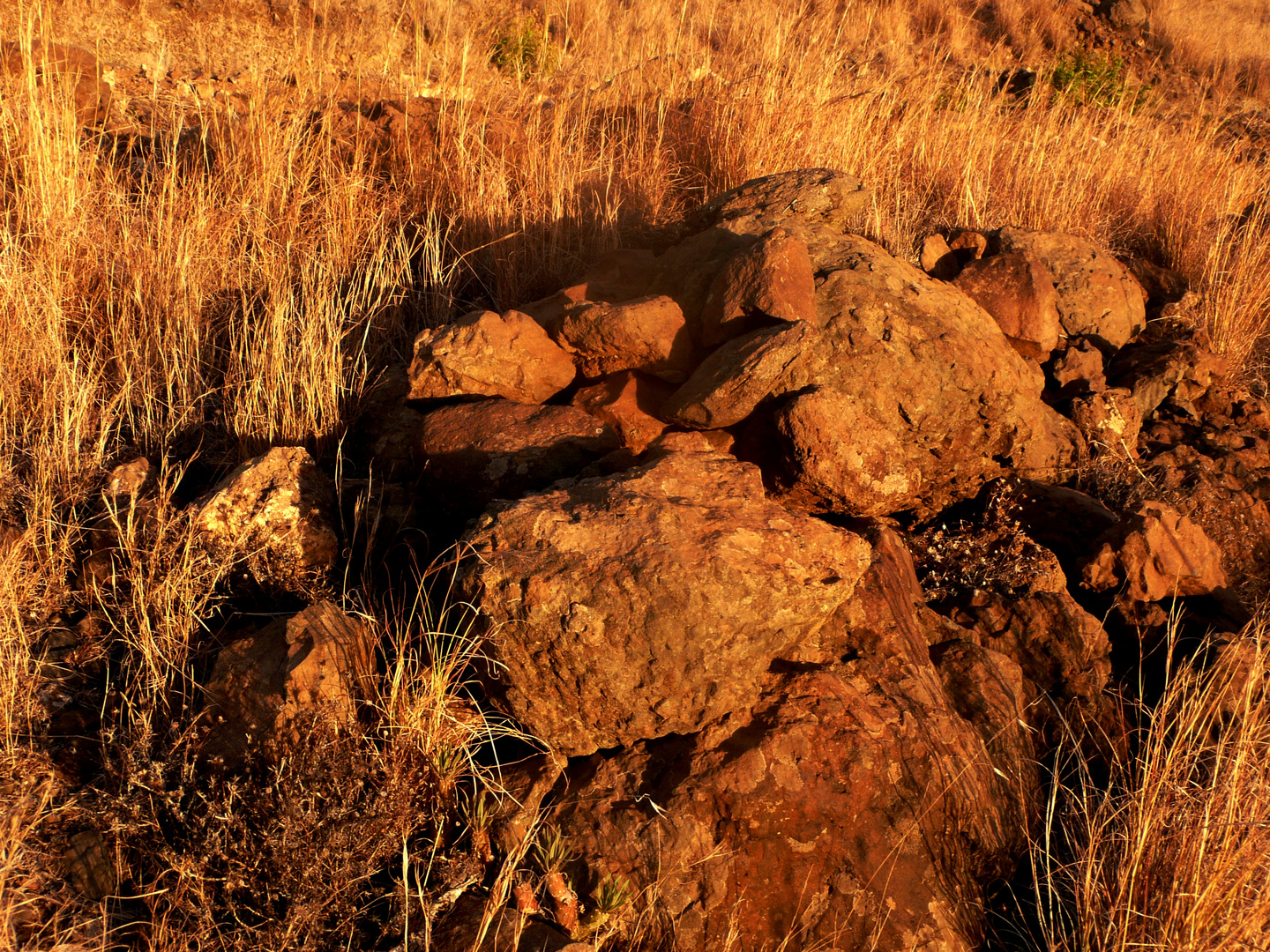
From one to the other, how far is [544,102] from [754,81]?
1.43 m

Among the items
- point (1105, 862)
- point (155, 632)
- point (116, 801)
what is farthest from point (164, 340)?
point (1105, 862)

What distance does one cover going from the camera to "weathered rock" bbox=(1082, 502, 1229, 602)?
2.86 m

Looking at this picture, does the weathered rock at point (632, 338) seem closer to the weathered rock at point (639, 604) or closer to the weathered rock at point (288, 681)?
the weathered rock at point (639, 604)

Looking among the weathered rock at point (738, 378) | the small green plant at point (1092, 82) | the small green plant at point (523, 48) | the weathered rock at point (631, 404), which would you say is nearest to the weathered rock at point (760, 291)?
the weathered rock at point (738, 378)

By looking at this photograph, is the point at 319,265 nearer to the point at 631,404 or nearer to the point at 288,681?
the point at 631,404

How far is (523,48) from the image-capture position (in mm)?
6668

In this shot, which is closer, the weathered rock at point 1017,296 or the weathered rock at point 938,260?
the weathered rock at point 1017,296

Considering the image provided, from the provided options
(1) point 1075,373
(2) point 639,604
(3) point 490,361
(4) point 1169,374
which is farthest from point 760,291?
(4) point 1169,374

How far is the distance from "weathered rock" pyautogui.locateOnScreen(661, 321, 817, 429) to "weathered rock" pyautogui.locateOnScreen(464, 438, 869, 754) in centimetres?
48

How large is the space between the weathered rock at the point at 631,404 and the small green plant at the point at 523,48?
4299 millimetres

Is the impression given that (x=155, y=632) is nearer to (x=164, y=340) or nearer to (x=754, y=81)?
(x=164, y=340)

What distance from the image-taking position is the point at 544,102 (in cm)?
581

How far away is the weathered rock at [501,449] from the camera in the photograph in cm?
270

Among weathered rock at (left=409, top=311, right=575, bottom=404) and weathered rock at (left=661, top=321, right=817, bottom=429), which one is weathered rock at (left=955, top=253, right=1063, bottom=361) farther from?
weathered rock at (left=409, top=311, right=575, bottom=404)
